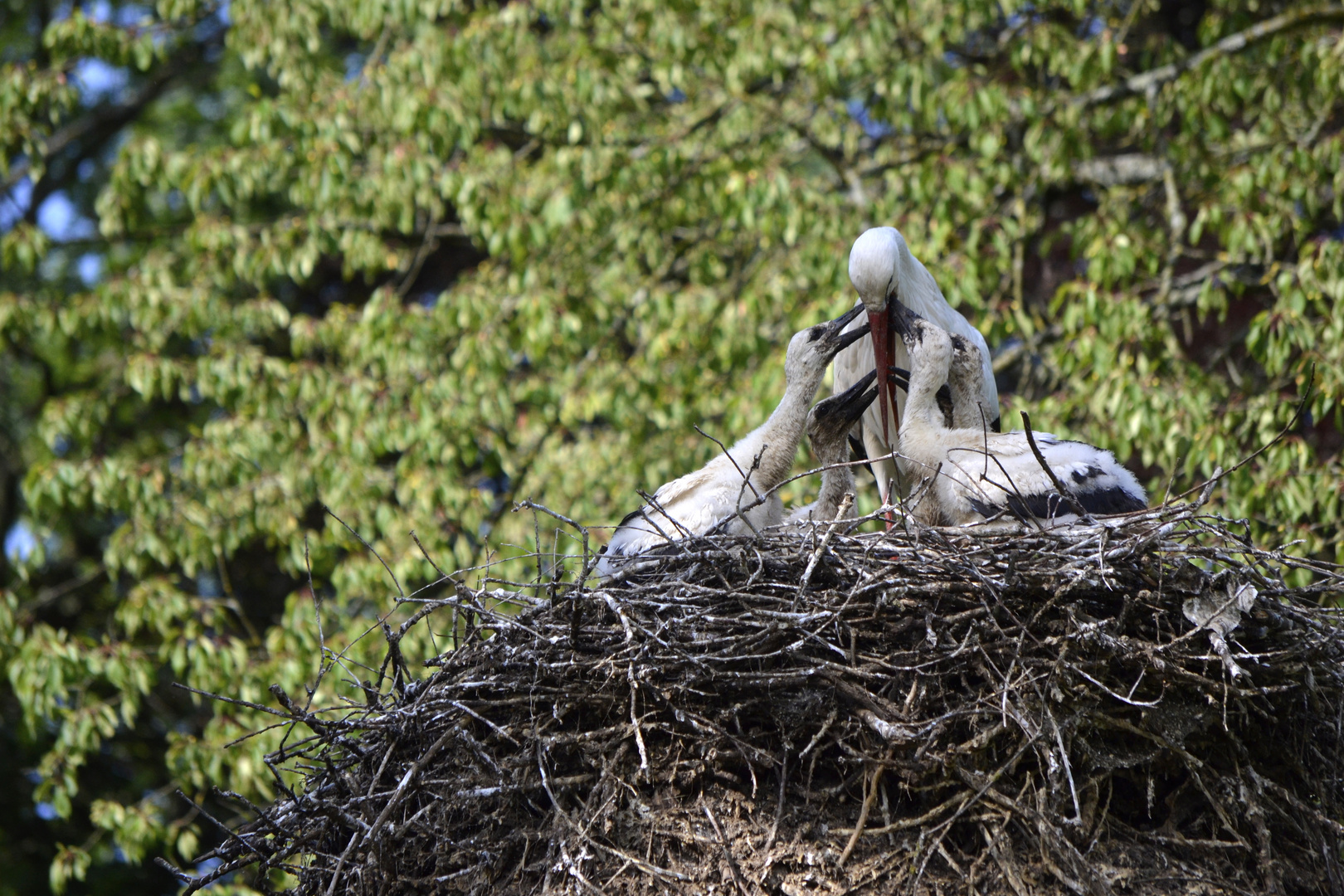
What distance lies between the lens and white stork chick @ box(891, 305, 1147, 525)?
12.2 feet

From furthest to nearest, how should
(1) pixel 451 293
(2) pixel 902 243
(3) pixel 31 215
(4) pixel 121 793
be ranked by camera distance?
(3) pixel 31 215 → (4) pixel 121 793 → (1) pixel 451 293 → (2) pixel 902 243

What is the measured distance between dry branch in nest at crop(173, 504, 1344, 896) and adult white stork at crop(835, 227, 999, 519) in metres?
0.88

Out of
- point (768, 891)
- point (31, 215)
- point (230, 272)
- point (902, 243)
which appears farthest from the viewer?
point (31, 215)

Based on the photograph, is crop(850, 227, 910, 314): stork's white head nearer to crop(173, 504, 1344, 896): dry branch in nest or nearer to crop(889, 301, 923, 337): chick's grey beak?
crop(889, 301, 923, 337): chick's grey beak

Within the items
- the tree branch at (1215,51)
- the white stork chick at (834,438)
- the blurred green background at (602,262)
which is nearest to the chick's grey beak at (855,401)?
the white stork chick at (834,438)

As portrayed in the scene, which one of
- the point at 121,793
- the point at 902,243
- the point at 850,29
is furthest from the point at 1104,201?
the point at 121,793

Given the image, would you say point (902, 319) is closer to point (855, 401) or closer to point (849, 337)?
point (849, 337)

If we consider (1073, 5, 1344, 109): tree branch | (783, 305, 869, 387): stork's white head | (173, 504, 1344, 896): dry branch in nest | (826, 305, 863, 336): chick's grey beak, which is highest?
(1073, 5, 1344, 109): tree branch

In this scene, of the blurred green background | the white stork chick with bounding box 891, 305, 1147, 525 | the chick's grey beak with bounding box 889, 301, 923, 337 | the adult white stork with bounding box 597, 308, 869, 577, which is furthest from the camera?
the blurred green background

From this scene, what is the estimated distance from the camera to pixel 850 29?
21.8 ft

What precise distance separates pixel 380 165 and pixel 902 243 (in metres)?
3.63

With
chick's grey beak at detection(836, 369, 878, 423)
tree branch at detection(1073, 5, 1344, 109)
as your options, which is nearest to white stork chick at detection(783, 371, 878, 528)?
chick's grey beak at detection(836, 369, 878, 423)

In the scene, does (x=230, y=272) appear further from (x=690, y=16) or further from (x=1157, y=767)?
(x=1157, y=767)

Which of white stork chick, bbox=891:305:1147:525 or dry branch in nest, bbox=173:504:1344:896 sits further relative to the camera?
white stork chick, bbox=891:305:1147:525
